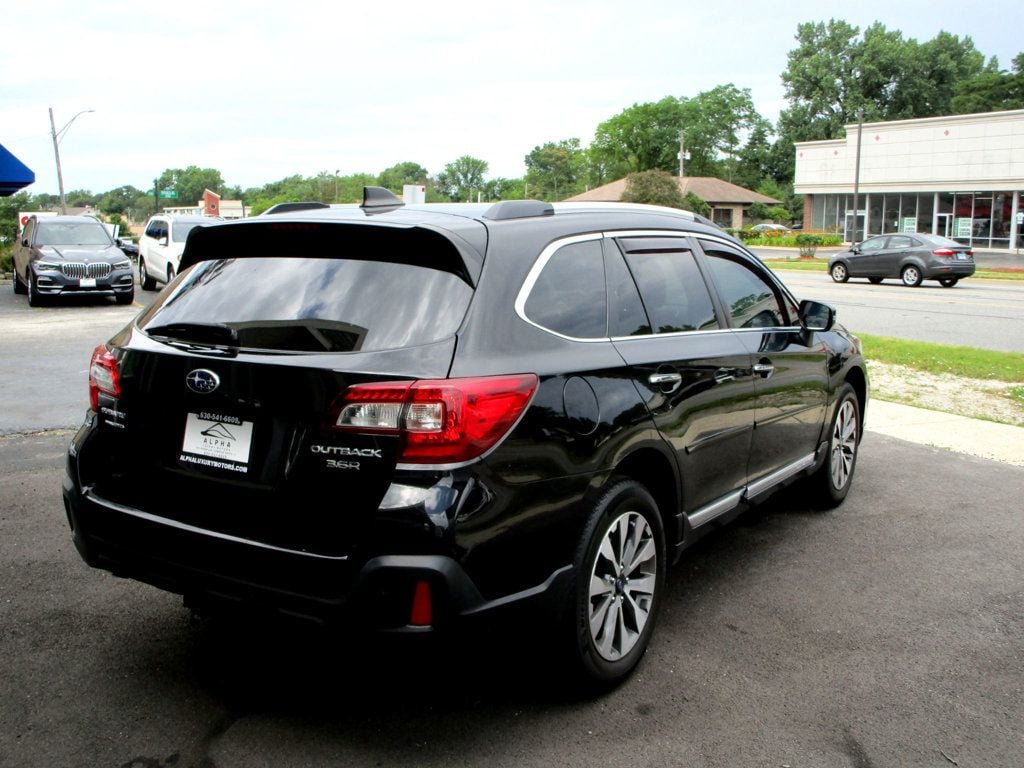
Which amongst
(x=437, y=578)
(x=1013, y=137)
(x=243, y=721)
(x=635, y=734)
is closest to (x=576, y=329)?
(x=437, y=578)

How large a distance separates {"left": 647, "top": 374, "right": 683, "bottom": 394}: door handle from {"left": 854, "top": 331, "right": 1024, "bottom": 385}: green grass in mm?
7484

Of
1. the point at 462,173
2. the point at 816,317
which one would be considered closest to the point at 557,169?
the point at 462,173

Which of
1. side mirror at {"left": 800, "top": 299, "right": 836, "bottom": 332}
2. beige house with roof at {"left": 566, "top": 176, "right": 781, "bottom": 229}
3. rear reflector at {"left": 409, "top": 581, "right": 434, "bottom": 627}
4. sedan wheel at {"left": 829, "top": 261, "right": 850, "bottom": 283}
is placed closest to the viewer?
rear reflector at {"left": 409, "top": 581, "right": 434, "bottom": 627}

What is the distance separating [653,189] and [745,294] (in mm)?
46836

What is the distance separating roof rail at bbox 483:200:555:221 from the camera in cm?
374

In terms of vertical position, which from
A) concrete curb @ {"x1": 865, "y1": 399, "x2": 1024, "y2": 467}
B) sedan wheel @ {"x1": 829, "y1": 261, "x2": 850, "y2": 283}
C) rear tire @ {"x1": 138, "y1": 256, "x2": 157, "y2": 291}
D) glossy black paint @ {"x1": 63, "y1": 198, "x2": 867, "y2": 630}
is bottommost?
sedan wheel @ {"x1": 829, "y1": 261, "x2": 850, "y2": 283}

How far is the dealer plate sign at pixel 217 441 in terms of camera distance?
3.24m

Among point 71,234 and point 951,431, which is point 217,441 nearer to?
point 951,431

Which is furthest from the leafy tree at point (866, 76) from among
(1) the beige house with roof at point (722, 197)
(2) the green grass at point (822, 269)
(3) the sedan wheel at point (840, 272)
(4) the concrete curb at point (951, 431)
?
(4) the concrete curb at point (951, 431)

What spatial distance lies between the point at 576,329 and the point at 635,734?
1.51 metres

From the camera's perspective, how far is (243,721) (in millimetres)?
3453

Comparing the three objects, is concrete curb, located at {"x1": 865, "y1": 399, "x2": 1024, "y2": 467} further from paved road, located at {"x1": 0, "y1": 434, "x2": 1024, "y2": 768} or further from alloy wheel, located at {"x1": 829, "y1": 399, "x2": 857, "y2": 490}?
paved road, located at {"x1": 0, "y1": 434, "x2": 1024, "y2": 768}

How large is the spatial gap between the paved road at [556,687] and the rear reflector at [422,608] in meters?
0.13

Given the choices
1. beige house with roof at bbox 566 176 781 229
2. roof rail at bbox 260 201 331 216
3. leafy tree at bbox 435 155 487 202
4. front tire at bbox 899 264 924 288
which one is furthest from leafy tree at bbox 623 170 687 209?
leafy tree at bbox 435 155 487 202
